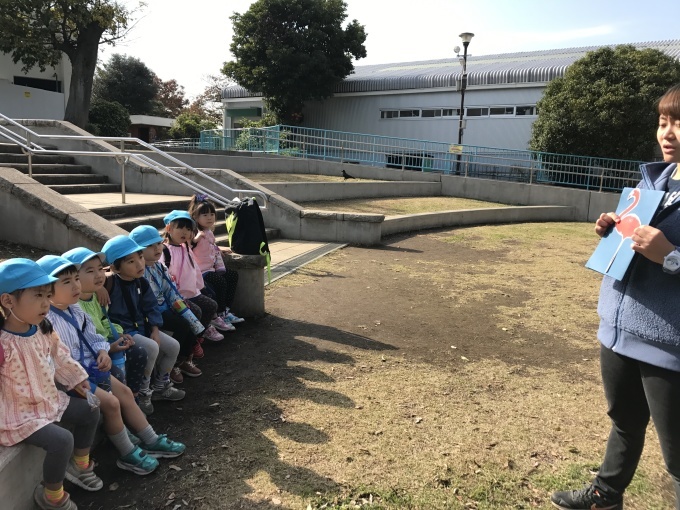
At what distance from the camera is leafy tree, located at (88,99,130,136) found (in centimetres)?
2168

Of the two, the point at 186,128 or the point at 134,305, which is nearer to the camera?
the point at 134,305

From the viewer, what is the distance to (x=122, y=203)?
24.0 ft

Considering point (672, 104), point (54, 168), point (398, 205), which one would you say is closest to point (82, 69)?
point (54, 168)

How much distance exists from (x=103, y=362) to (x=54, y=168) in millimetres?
7353

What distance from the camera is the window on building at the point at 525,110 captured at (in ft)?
70.6

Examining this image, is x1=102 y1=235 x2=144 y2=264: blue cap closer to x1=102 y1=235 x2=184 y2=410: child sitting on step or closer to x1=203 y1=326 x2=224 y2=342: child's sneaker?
x1=102 y1=235 x2=184 y2=410: child sitting on step

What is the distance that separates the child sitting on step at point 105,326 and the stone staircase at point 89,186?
3748 millimetres

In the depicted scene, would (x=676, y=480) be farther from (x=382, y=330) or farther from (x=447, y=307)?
(x=447, y=307)

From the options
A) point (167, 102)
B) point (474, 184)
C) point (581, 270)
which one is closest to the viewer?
point (581, 270)

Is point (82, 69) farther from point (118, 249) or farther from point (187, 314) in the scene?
point (118, 249)

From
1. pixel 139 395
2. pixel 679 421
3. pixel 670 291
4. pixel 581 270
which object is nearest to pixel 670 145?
pixel 670 291

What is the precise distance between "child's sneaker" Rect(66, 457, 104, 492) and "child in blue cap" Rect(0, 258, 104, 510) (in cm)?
11

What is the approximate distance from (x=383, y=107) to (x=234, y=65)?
Result: 7736mm

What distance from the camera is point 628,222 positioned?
2102 mm
